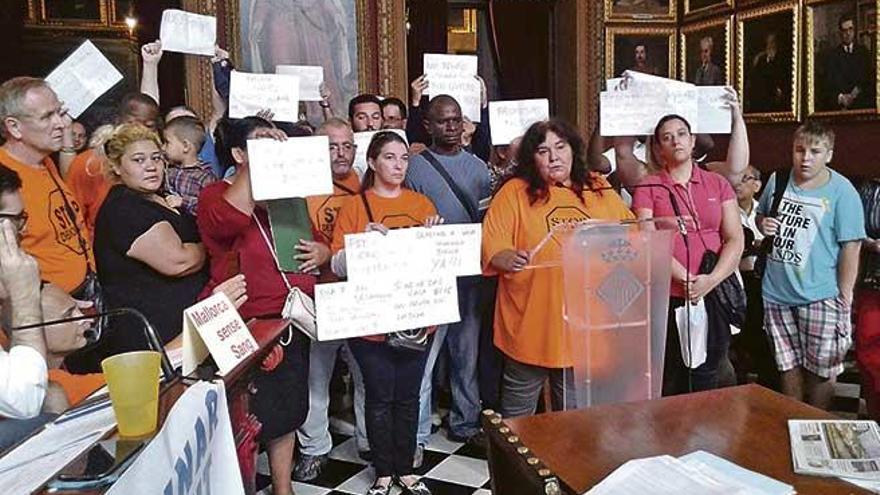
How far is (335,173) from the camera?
3.51 meters

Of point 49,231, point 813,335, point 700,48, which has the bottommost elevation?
point 813,335

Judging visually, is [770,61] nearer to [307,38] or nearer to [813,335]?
[813,335]

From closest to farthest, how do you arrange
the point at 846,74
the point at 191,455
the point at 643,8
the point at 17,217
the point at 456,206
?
the point at 191,455, the point at 17,217, the point at 456,206, the point at 846,74, the point at 643,8

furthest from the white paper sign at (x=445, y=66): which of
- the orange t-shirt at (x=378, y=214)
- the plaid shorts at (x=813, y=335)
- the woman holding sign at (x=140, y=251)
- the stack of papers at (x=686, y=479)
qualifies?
the stack of papers at (x=686, y=479)

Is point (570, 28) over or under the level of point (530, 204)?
over

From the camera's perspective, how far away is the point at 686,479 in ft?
4.93

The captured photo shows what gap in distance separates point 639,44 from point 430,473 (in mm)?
5515

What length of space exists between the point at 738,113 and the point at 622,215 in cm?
96

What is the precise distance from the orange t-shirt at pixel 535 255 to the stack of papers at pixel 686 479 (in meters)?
1.33

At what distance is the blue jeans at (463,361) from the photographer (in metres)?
3.57

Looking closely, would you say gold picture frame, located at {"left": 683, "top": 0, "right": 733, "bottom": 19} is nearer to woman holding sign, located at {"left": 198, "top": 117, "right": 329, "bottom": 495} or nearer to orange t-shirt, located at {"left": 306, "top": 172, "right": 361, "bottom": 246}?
orange t-shirt, located at {"left": 306, "top": 172, "right": 361, "bottom": 246}

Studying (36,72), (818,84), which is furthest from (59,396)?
(36,72)

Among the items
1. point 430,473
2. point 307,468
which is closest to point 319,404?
point 307,468

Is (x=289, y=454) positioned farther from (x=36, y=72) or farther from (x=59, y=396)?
(x=36, y=72)
